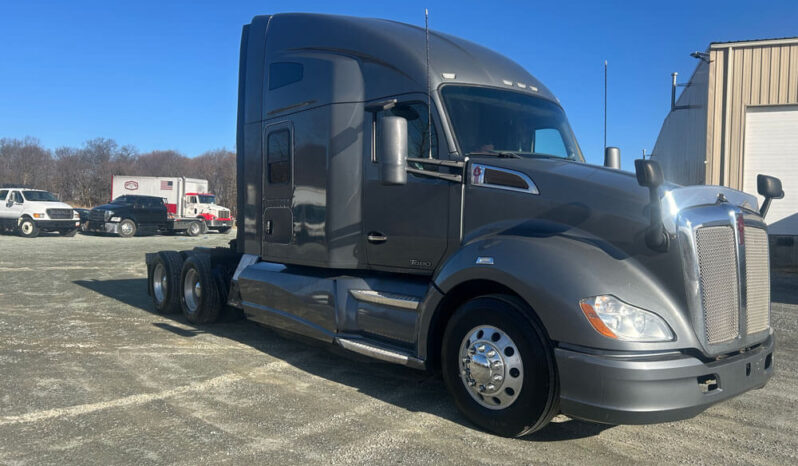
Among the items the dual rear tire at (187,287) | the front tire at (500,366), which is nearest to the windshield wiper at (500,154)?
the front tire at (500,366)

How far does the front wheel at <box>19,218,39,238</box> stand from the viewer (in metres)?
25.8

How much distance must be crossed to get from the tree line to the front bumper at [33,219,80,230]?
4448cm

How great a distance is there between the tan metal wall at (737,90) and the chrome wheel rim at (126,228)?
2377cm

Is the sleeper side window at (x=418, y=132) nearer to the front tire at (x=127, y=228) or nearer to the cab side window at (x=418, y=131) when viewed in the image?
the cab side window at (x=418, y=131)

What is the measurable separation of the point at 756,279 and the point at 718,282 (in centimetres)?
55

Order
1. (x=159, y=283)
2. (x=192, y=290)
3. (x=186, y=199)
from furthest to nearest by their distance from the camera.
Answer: (x=186, y=199)
(x=159, y=283)
(x=192, y=290)

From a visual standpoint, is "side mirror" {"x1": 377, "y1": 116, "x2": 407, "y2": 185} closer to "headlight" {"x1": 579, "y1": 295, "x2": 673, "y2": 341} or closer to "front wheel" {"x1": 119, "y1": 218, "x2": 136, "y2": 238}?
"headlight" {"x1": 579, "y1": 295, "x2": 673, "y2": 341}

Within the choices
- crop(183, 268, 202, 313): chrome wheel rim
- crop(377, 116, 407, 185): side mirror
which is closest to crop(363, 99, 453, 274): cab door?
crop(377, 116, 407, 185): side mirror

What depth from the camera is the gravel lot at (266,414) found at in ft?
12.0

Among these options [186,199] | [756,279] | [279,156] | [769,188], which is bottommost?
[756,279]

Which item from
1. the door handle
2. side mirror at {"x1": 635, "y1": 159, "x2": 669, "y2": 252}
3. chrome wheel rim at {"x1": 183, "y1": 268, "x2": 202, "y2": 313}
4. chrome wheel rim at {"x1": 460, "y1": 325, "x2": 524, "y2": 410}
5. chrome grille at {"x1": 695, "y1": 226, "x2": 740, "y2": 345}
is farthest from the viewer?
chrome wheel rim at {"x1": 183, "y1": 268, "x2": 202, "y2": 313}

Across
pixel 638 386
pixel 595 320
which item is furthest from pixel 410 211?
pixel 638 386

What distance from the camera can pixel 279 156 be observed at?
6.20 metres

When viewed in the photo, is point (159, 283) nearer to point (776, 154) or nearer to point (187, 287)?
point (187, 287)
